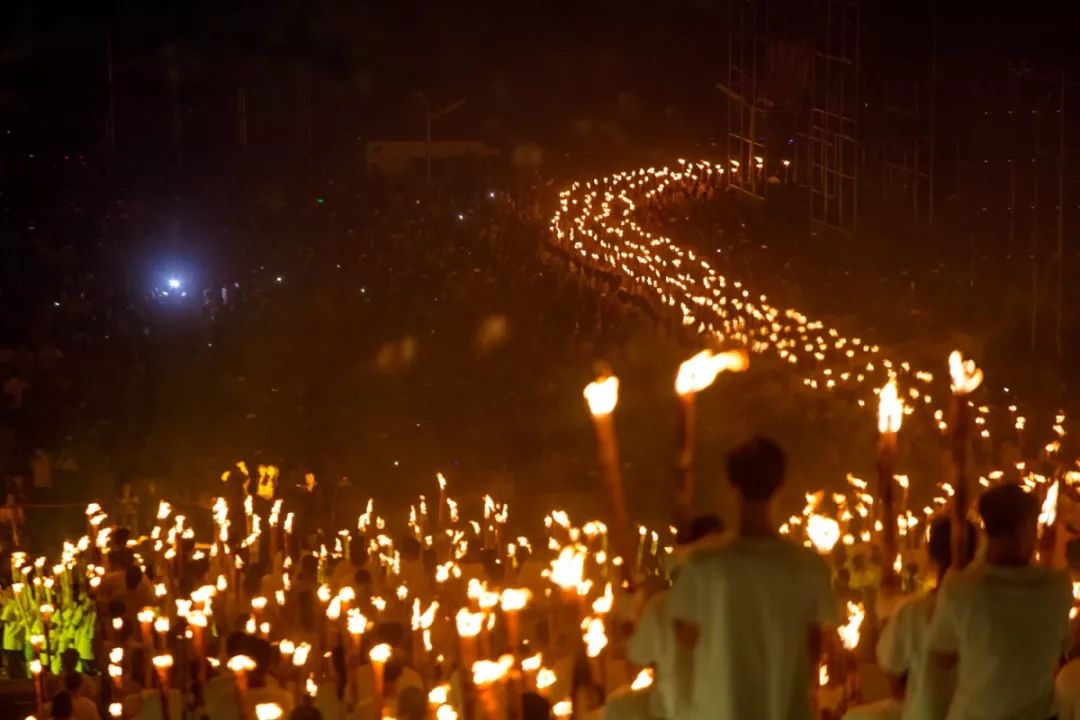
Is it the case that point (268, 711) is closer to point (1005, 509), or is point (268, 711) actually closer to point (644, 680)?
point (644, 680)

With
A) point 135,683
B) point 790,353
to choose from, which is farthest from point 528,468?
point 135,683

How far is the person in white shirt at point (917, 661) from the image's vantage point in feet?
14.1

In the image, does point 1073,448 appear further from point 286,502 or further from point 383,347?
point 383,347

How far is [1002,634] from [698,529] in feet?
2.97

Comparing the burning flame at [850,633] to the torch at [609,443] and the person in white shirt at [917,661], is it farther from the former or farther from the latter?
the torch at [609,443]

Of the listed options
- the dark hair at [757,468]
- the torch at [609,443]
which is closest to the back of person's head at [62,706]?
the torch at [609,443]

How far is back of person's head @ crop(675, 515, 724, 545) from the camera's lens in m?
4.35

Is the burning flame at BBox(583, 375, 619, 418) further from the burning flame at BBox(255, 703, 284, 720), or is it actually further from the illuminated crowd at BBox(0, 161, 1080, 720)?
the burning flame at BBox(255, 703, 284, 720)

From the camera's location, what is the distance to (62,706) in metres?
6.60

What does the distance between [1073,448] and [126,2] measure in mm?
29652

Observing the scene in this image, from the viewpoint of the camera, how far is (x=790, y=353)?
52.0 ft

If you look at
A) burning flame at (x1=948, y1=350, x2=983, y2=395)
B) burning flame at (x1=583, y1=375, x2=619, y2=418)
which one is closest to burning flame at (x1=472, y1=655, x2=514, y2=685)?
burning flame at (x1=583, y1=375, x2=619, y2=418)

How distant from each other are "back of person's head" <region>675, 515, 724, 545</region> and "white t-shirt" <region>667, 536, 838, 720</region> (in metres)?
0.23

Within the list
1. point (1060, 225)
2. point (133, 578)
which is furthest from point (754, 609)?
point (1060, 225)
